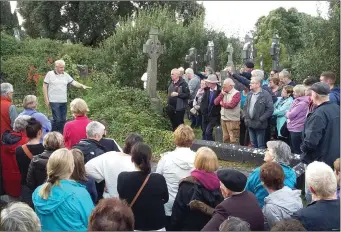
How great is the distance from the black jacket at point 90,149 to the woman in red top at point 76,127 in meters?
0.91

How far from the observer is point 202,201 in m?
4.88

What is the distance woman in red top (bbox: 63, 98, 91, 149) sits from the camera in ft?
22.8

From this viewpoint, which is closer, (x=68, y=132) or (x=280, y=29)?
(x=68, y=132)

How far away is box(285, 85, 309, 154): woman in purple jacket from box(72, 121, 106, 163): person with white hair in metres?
4.04

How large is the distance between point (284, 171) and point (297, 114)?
3731 mm

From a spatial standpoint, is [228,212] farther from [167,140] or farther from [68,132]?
[167,140]

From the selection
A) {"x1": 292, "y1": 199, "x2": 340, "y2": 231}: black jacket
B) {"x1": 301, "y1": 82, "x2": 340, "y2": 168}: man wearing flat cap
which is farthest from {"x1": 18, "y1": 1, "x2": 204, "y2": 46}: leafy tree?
{"x1": 292, "y1": 199, "x2": 340, "y2": 231}: black jacket

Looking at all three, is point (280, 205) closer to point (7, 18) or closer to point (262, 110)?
point (262, 110)

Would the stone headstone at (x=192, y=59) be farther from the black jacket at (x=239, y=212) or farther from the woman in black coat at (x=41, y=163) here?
the black jacket at (x=239, y=212)

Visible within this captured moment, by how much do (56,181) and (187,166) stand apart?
162cm

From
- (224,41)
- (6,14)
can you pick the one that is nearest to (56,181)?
Result: (224,41)

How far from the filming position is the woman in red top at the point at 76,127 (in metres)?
6.96

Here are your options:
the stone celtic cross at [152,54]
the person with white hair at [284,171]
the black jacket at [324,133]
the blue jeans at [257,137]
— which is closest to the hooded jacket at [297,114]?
the blue jeans at [257,137]

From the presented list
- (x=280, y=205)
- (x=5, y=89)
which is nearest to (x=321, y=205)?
(x=280, y=205)
